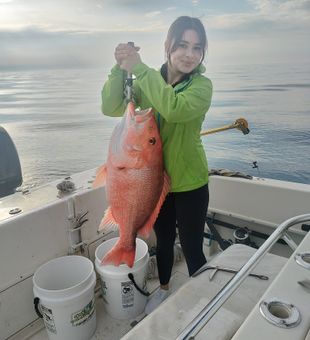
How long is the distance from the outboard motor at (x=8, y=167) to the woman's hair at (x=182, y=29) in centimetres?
212

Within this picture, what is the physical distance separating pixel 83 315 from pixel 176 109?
4.97ft

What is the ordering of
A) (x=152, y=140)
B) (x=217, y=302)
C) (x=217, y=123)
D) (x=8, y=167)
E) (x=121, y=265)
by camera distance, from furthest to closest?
(x=217, y=123) → (x=8, y=167) → (x=121, y=265) → (x=152, y=140) → (x=217, y=302)

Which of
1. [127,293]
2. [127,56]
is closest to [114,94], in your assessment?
[127,56]

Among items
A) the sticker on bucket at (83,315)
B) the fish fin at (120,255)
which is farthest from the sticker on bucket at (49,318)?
the fish fin at (120,255)

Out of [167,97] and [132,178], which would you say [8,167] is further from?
[167,97]

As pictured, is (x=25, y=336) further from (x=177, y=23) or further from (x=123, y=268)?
(x=177, y=23)

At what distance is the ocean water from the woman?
3512mm

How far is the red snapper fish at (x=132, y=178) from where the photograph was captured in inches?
56.5

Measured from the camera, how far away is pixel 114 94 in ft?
5.57

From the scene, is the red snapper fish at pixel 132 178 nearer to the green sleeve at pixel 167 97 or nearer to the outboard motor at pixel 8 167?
the green sleeve at pixel 167 97

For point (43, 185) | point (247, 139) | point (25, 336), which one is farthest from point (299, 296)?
point (247, 139)

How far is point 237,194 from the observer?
2824mm

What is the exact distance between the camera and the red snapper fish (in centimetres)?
144

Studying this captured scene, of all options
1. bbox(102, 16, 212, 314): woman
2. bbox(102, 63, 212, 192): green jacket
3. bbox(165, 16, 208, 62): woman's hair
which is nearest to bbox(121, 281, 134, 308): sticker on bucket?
bbox(102, 16, 212, 314): woman
